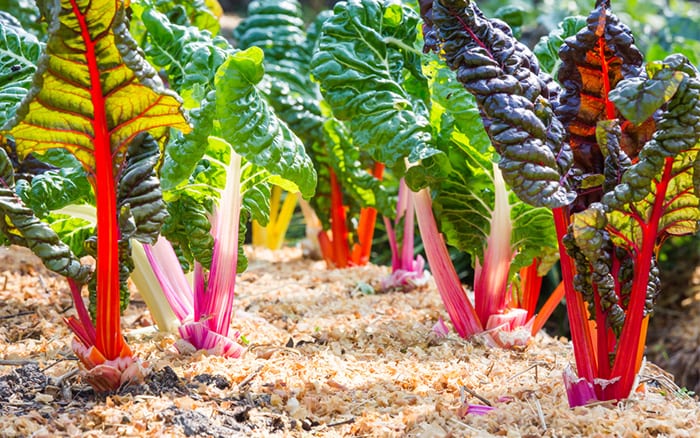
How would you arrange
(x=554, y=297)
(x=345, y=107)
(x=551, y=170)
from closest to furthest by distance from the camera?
(x=551, y=170)
(x=345, y=107)
(x=554, y=297)

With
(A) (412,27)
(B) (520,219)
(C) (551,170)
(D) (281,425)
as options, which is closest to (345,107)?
(A) (412,27)

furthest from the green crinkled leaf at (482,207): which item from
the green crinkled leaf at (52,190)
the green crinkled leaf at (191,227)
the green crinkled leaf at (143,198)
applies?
the green crinkled leaf at (52,190)

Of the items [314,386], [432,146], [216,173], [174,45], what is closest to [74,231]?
[216,173]

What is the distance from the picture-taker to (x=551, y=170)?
151cm

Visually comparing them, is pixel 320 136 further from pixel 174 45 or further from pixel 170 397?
pixel 170 397

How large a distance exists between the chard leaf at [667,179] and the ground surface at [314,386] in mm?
392

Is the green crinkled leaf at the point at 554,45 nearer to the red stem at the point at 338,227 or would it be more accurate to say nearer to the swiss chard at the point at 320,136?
the swiss chard at the point at 320,136

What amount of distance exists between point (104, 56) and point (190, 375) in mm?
784

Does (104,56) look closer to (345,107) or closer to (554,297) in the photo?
(345,107)

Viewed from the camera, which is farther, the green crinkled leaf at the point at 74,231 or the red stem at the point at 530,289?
the red stem at the point at 530,289

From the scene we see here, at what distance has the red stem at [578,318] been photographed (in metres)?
1.62

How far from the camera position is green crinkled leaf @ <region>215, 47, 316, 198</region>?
6.15 ft

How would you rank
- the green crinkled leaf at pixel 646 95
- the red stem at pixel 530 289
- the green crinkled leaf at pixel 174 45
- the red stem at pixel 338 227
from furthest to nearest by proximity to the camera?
the red stem at pixel 338 227, the red stem at pixel 530 289, the green crinkled leaf at pixel 174 45, the green crinkled leaf at pixel 646 95

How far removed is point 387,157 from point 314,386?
698mm
